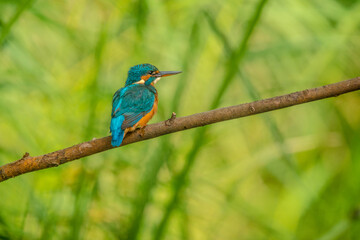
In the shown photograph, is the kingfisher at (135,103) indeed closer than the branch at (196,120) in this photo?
No

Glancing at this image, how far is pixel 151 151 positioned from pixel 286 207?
1357 millimetres

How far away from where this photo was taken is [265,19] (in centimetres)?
301

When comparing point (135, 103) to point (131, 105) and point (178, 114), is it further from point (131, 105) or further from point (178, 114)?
point (178, 114)

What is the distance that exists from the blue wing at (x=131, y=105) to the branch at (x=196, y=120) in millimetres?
136

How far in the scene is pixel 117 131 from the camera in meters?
1.53

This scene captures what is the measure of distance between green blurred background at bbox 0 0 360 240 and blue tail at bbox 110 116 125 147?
0.54 feet

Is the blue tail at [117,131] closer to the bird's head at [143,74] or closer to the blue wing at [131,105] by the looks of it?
the blue wing at [131,105]

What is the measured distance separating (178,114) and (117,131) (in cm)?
41

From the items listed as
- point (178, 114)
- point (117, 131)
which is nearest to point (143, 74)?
point (178, 114)

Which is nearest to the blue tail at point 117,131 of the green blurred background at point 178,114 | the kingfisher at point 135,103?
the kingfisher at point 135,103

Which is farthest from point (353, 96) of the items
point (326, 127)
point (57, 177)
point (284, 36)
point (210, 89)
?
point (57, 177)

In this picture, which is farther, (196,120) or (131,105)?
(131,105)

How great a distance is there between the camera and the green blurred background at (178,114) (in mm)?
1916

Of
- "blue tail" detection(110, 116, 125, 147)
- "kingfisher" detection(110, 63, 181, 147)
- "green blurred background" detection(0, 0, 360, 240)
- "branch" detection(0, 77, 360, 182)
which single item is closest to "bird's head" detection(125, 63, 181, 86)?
"kingfisher" detection(110, 63, 181, 147)
